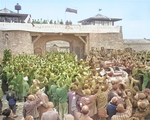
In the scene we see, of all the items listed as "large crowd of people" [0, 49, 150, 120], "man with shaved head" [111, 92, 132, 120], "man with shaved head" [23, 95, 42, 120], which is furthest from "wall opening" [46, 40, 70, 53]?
"man with shaved head" [111, 92, 132, 120]

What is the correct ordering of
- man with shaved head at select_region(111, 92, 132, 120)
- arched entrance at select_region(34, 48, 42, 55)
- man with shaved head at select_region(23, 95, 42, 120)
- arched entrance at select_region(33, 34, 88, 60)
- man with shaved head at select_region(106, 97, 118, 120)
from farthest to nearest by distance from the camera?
arched entrance at select_region(34, 48, 42, 55), arched entrance at select_region(33, 34, 88, 60), man with shaved head at select_region(23, 95, 42, 120), man with shaved head at select_region(106, 97, 118, 120), man with shaved head at select_region(111, 92, 132, 120)

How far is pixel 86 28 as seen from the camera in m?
24.3

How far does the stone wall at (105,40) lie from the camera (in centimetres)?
2486

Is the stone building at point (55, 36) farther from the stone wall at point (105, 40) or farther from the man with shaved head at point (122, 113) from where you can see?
the man with shaved head at point (122, 113)

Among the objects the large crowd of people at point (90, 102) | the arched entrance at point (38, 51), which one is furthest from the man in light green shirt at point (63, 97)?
the arched entrance at point (38, 51)

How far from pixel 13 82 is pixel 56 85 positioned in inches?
107

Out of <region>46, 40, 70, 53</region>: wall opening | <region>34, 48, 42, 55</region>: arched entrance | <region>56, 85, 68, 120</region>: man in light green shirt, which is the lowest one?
<region>56, 85, 68, 120</region>: man in light green shirt

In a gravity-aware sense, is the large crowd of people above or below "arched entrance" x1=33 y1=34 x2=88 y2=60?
below

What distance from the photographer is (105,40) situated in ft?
82.3

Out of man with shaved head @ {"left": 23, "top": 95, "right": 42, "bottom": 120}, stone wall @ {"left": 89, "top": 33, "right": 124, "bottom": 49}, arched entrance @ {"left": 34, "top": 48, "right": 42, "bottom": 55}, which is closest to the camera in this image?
man with shaved head @ {"left": 23, "top": 95, "right": 42, "bottom": 120}

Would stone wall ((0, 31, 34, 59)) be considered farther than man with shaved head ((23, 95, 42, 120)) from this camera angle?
Yes

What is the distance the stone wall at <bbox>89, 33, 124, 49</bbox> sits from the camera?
24.9 meters

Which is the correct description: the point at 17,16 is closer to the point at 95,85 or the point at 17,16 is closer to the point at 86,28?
the point at 86,28

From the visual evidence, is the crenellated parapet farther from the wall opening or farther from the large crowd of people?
the large crowd of people
